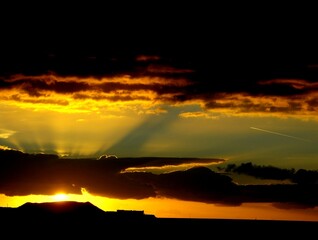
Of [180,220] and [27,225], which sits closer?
[27,225]

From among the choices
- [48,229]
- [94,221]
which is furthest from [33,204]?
[48,229]

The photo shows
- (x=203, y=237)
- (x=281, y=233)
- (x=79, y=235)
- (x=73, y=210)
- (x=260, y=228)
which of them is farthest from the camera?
(x=73, y=210)

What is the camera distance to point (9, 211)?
175 metres

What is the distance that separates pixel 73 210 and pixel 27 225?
1692 inches

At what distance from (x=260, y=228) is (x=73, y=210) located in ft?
180

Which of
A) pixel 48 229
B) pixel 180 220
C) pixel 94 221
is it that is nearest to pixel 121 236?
pixel 48 229

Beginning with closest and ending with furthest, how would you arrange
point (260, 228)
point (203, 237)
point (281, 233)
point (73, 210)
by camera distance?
point (203, 237) < point (281, 233) < point (260, 228) < point (73, 210)

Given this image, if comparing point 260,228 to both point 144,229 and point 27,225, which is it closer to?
point 144,229

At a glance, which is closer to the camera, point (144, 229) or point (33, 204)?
point (144, 229)

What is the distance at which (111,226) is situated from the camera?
500 ft

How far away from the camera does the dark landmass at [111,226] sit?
141500 millimetres

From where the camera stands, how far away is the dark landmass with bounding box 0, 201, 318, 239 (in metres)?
142

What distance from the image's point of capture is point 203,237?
490ft

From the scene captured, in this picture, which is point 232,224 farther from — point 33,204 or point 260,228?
point 33,204
